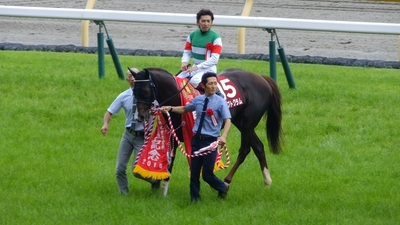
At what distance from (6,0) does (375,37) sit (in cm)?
801

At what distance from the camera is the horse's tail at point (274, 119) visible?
11.0m

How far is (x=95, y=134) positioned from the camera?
1277cm

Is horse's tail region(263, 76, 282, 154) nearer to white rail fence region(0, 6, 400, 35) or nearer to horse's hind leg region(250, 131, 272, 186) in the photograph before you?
horse's hind leg region(250, 131, 272, 186)

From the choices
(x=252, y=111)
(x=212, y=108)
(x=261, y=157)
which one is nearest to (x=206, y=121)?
(x=212, y=108)

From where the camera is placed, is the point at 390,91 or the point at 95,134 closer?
the point at 95,134

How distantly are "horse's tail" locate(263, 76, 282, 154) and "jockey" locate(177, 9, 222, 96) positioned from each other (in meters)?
0.66

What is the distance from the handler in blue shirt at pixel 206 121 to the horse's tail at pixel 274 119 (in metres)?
1.40

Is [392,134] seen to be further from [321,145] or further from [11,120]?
[11,120]

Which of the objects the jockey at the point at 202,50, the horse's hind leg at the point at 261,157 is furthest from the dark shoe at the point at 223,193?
the jockey at the point at 202,50

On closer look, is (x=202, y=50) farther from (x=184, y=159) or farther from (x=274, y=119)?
(x=184, y=159)

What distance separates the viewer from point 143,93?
9.55m

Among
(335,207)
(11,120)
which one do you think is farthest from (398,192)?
(11,120)

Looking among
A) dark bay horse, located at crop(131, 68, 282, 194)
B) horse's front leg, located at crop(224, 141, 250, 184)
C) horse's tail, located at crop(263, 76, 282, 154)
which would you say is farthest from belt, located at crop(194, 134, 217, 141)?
horse's tail, located at crop(263, 76, 282, 154)

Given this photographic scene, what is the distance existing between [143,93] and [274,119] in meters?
2.16
